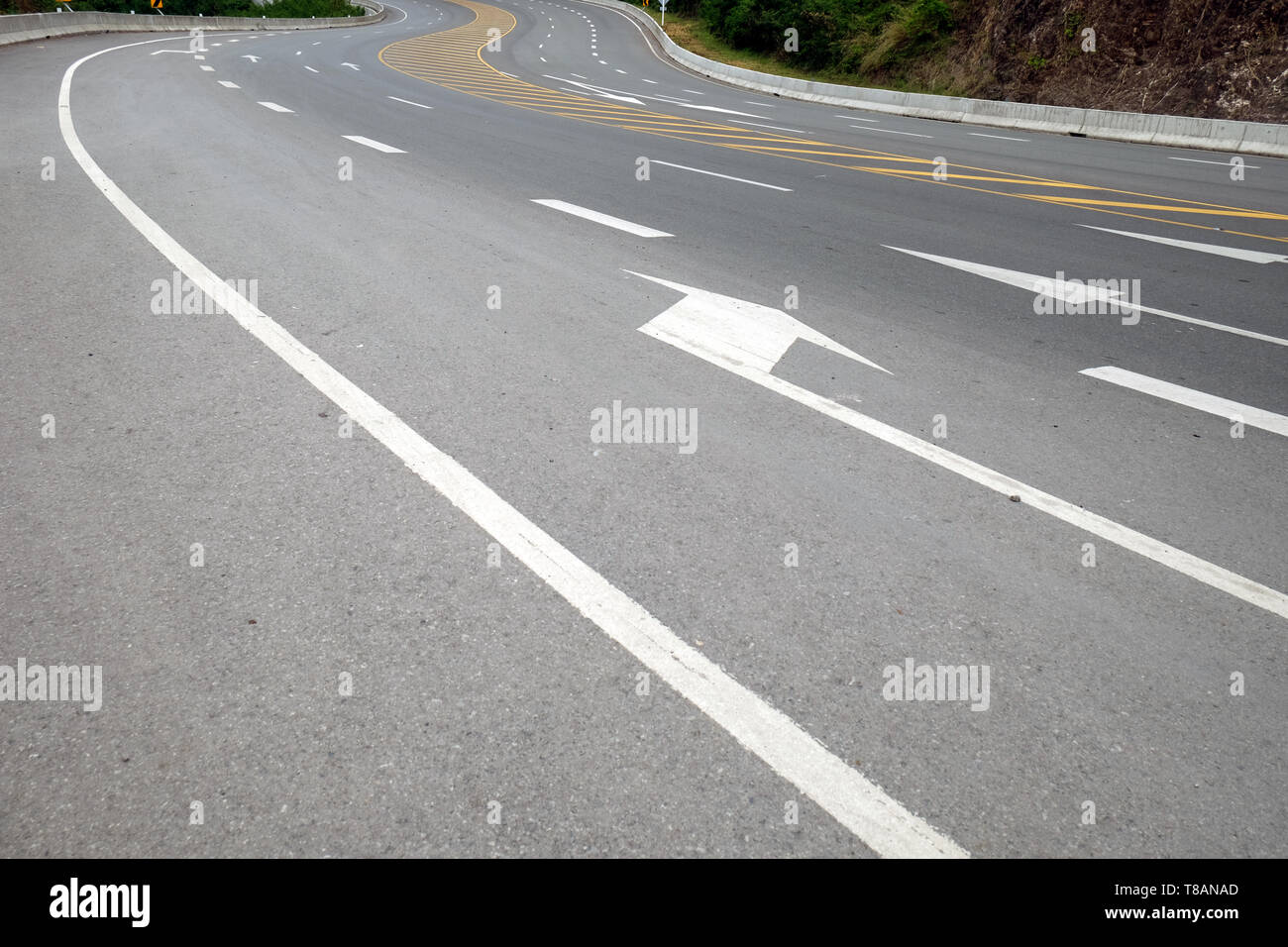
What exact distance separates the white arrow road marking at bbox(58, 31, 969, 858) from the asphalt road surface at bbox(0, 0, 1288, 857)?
16mm

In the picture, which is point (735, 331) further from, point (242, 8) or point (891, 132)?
point (242, 8)

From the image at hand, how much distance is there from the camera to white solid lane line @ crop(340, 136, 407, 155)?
1304 centimetres

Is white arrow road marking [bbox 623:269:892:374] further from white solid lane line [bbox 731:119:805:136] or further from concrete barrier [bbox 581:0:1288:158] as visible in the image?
concrete barrier [bbox 581:0:1288:158]

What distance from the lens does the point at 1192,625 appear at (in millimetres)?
3471

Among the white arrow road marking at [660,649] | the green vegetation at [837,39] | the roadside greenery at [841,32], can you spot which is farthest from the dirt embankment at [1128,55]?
the white arrow road marking at [660,649]

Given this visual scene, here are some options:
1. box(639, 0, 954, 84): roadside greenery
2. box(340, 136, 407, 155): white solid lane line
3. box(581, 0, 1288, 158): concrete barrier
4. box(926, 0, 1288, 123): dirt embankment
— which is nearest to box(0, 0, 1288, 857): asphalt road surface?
box(340, 136, 407, 155): white solid lane line

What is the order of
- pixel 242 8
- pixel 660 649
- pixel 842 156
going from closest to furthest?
pixel 660 649
pixel 842 156
pixel 242 8

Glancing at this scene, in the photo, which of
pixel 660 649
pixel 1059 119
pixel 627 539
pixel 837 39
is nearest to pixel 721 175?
pixel 627 539

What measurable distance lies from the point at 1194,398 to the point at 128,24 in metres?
44.6

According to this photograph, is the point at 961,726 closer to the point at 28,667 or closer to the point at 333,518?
the point at 333,518

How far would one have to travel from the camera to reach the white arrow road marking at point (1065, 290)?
6.95 m

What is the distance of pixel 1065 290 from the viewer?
7723 mm
